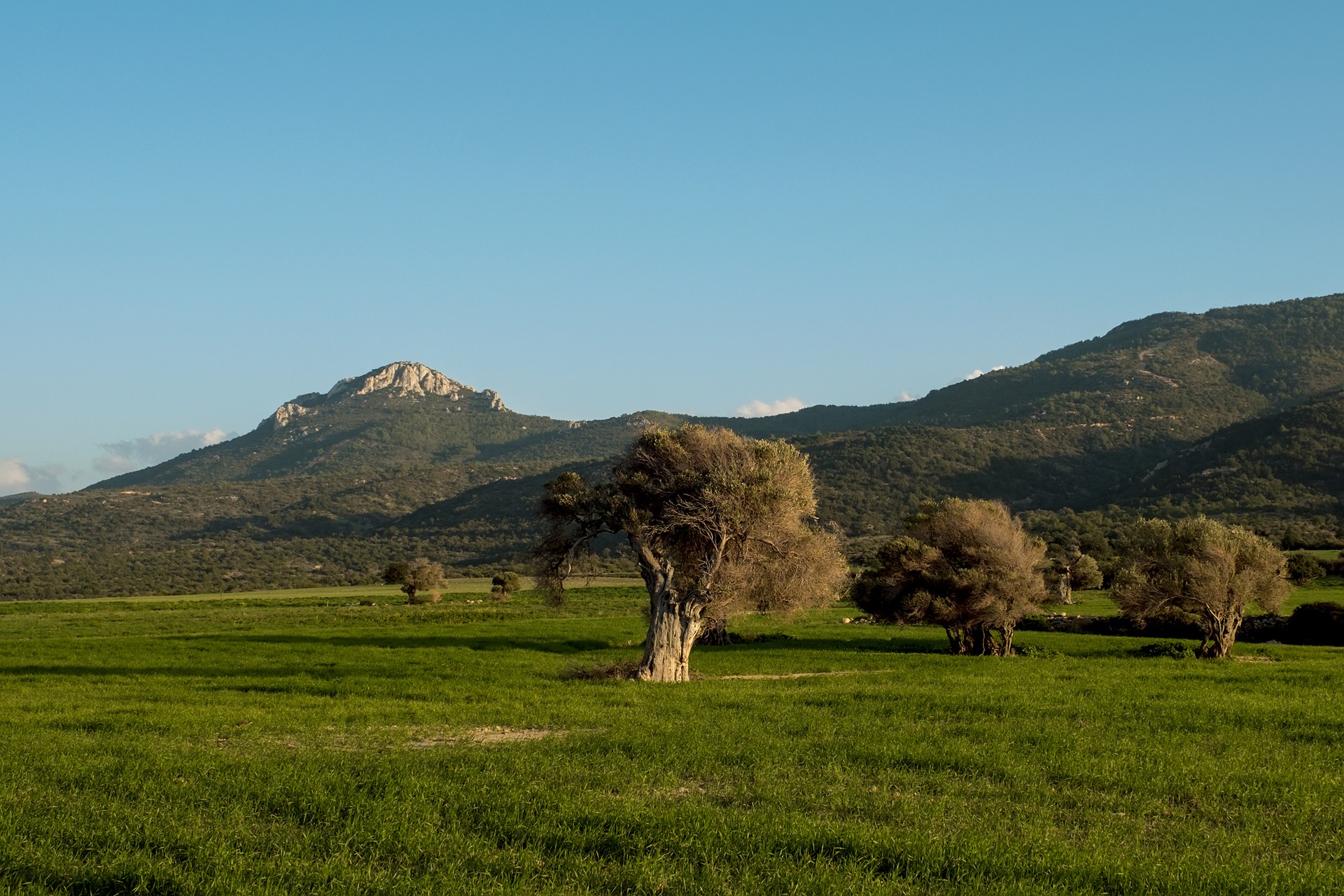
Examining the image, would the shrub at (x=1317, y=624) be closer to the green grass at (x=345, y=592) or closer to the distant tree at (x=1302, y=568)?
the distant tree at (x=1302, y=568)

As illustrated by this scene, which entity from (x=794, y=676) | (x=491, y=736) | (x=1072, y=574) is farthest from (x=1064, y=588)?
(x=491, y=736)

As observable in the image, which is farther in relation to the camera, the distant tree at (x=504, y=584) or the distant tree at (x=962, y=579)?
the distant tree at (x=504, y=584)

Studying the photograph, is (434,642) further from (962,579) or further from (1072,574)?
(1072,574)

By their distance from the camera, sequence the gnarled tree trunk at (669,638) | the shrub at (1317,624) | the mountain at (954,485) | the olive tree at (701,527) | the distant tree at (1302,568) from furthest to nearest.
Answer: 1. the mountain at (954,485)
2. the distant tree at (1302,568)
3. the shrub at (1317,624)
4. the olive tree at (701,527)
5. the gnarled tree trunk at (669,638)

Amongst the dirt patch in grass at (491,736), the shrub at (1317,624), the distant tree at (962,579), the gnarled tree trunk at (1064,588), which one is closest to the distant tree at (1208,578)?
the distant tree at (962,579)

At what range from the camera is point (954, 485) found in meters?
133

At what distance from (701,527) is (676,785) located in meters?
16.7

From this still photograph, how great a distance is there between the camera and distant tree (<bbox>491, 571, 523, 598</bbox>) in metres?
89.8

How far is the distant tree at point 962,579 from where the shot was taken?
40781 mm

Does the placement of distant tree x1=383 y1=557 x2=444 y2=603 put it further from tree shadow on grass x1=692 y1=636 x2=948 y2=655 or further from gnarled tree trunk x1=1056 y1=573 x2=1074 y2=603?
gnarled tree trunk x1=1056 y1=573 x2=1074 y2=603

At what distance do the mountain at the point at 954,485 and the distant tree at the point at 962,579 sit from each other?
5747 cm

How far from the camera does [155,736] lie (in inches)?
673

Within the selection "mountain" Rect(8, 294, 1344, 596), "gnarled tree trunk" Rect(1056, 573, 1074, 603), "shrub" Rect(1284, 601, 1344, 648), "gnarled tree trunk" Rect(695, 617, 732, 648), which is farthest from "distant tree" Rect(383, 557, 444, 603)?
"shrub" Rect(1284, 601, 1344, 648)

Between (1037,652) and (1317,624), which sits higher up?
(1317,624)
